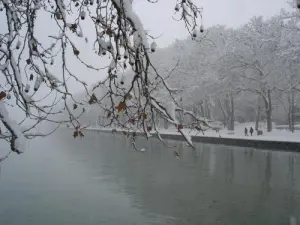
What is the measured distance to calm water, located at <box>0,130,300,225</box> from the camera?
12.7m

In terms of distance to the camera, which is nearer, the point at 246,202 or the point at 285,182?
the point at 246,202

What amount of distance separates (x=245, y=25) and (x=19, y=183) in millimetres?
42470

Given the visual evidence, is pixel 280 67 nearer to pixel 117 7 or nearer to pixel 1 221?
pixel 1 221

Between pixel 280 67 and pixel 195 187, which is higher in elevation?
pixel 280 67

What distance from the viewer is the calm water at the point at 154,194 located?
12650mm

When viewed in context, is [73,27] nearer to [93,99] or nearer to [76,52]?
[76,52]

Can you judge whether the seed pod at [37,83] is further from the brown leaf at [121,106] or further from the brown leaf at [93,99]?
the brown leaf at [121,106]

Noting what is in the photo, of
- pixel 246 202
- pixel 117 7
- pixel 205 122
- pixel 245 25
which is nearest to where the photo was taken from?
pixel 117 7

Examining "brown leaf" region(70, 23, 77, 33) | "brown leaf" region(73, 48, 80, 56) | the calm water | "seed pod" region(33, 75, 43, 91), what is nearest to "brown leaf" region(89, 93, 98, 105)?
"brown leaf" region(73, 48, 80, 56)

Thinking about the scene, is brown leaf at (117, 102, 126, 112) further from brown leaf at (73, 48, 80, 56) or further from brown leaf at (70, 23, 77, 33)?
brown leaf at (70, 23, 77, 33)

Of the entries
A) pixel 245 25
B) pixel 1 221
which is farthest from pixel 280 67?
pixel 1 221

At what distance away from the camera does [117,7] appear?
3275mm

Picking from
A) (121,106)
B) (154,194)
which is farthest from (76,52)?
(154,194)

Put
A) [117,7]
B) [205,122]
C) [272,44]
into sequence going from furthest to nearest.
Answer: [272,44]
[205,122]
[117,7]
